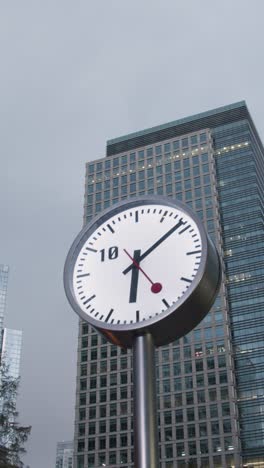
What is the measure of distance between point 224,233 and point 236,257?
15.7 feet

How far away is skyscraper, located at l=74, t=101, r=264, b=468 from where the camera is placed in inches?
3447

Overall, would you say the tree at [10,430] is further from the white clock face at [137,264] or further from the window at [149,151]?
the window at [149,151]

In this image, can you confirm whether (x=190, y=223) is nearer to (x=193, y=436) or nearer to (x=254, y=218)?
(x=193, y=436)

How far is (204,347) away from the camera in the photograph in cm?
9250

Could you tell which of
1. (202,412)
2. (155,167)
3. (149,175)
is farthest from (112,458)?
(155,167)

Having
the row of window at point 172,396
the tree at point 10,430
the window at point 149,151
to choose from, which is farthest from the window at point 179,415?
the tree at point 10,430

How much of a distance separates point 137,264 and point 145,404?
1.10m

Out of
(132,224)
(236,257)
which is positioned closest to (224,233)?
(236,257)

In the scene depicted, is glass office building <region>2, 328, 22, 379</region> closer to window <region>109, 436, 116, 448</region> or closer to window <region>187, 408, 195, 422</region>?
window <region>109, 436, 116, 448</region>

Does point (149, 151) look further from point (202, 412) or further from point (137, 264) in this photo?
point (137, 264)

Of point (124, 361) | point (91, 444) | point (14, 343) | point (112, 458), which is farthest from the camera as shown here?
point (14, 343)

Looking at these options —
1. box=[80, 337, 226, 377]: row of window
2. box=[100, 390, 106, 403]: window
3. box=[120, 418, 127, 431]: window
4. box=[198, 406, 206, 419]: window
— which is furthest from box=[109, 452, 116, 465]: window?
box=[198, 406, 206, 419]: window

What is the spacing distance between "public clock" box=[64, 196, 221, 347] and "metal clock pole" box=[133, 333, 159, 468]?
12 cm

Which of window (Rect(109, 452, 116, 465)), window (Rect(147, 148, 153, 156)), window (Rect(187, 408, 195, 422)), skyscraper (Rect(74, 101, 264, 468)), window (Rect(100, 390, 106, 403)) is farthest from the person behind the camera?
window (Rect(147, 148, 153, 156))
